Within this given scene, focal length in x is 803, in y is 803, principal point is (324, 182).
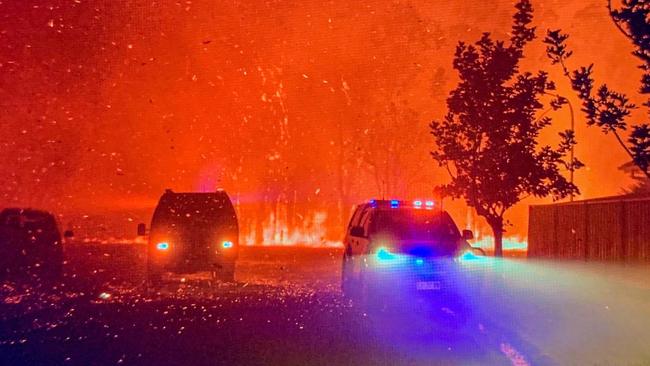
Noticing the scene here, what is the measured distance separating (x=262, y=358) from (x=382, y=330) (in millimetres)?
2898

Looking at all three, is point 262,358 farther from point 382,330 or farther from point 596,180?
point 596,180

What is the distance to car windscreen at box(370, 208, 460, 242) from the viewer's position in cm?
1334

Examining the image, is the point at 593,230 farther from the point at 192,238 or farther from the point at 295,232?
the point at 295,232

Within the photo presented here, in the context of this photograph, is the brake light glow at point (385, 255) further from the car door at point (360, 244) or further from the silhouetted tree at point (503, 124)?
the silhouetted tree at point (503, 124)

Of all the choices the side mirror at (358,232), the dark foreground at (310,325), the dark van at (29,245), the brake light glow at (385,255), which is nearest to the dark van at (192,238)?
the dark foreground at (310,325)

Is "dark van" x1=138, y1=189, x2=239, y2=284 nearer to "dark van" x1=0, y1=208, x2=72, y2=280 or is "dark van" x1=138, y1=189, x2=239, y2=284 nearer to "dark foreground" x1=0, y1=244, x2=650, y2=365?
"dark foreground" x1=0, y1=244, x2=650, y2=365

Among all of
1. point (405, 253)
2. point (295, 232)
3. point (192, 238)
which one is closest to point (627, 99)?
point (405, 253)

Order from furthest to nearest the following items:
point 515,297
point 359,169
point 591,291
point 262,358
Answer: point 359,169 → point 591,291 → point 515,297 → point 262,358

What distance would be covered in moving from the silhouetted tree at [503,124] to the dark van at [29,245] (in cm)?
1103

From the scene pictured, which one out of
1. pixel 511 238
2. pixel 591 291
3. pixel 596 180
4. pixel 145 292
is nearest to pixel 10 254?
pixel 145 292

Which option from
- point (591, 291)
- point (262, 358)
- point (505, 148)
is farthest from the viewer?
point (505, 148)

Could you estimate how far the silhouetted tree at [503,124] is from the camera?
71.3 feet

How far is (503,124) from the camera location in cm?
2189

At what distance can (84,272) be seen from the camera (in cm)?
2284
